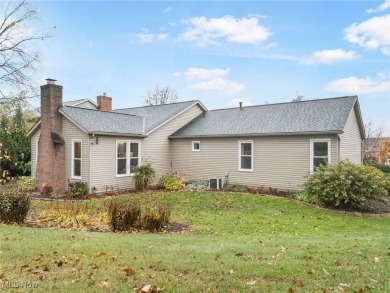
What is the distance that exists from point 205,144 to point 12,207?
11.2 metres

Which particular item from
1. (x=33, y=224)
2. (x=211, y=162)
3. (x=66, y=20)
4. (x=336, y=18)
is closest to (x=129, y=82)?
(x=66, y=20)

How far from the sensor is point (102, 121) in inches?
642

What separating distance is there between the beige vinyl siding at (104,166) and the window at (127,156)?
10.5 inches

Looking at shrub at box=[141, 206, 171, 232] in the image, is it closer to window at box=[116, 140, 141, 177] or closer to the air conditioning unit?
window at box=[116, 140, 141, 177]

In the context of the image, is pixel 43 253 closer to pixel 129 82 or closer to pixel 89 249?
pixel 89 249

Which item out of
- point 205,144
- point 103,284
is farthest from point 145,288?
point 205,144

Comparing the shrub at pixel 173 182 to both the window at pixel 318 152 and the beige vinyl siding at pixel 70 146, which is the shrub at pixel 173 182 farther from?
the window at pixel 318 152

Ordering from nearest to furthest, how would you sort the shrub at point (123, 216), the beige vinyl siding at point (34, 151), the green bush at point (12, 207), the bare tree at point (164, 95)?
the shrub at point (123, 216) < the green bush at point (12, 207) < the beige vinyl siding at point (34, 151) < the bare tree at point (164, 95)

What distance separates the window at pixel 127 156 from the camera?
53.2 ft

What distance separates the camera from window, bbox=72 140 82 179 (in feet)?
50.2

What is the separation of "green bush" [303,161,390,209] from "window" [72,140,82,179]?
10.9 m

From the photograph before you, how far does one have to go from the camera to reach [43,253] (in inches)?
195

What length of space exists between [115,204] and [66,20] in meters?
11.6
